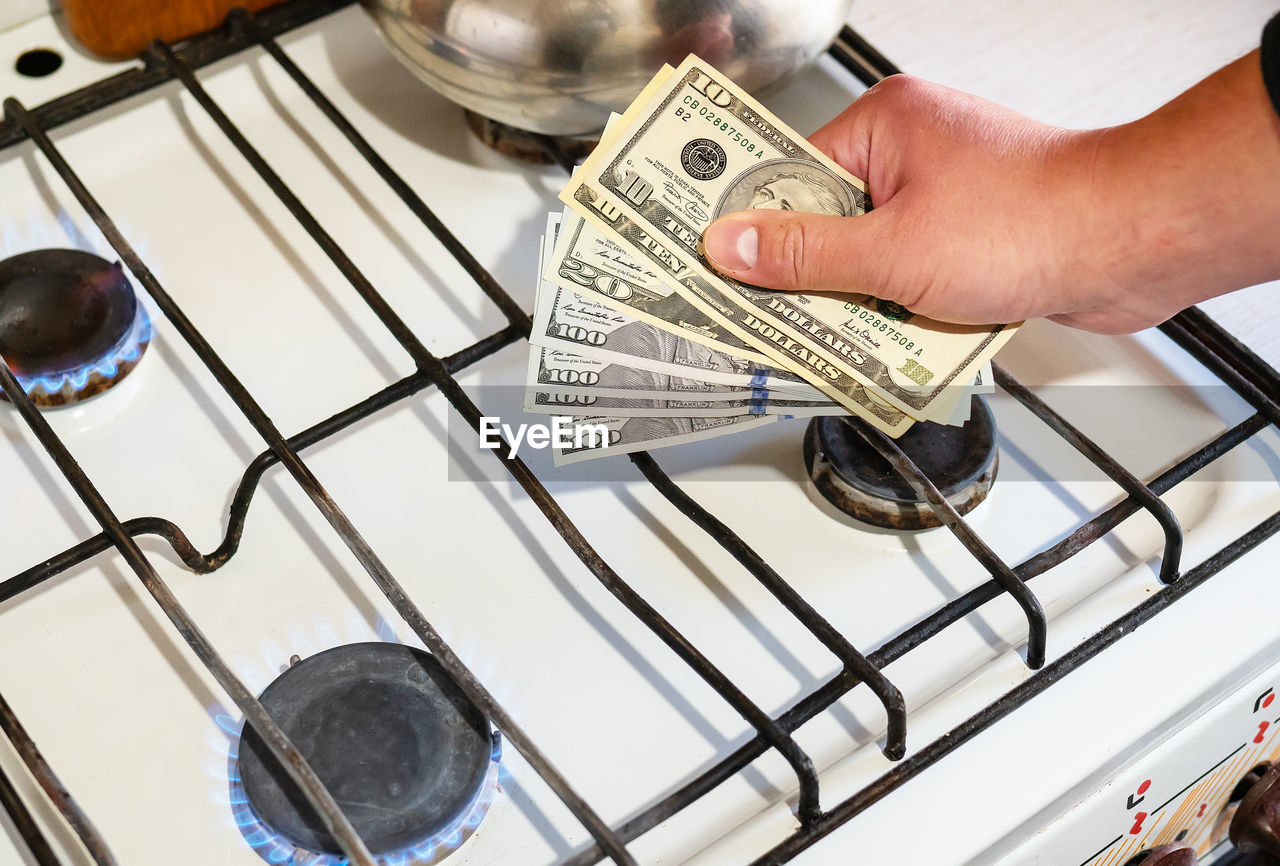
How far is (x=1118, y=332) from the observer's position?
60cm

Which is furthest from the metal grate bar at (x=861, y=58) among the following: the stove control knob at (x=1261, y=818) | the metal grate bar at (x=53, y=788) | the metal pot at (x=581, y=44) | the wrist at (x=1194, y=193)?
the metal grate bar at (x=53, y=788)

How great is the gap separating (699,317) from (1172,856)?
33 centimetres

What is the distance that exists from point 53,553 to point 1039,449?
0.49m

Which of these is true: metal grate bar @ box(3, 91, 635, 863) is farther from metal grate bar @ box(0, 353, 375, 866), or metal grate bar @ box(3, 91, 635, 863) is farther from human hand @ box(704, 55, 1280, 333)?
human hand @ box(704, 55, 1280, 333)

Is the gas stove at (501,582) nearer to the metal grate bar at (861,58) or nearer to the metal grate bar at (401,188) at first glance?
the metal grate bar at (401,188)

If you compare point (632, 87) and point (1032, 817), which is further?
point (632, 87)

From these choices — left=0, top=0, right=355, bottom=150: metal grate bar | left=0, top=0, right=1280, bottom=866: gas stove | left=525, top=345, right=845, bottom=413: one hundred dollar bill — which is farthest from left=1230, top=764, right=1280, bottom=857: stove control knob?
left=0, top=0, right=355, bottom=150: metal grate bar

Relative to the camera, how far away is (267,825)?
1.56 ft

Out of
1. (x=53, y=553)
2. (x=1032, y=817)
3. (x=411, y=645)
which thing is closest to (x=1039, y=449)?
(x=1032, y=817)

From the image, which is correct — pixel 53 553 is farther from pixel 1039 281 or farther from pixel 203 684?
pixel 1039 281

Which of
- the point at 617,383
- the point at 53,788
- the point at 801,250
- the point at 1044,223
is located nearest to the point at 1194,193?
the point at 1044,223

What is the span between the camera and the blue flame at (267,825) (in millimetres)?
477

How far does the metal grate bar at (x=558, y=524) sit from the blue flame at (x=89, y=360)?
4.0 inches

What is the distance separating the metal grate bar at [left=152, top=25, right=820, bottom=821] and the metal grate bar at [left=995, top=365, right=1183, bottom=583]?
0.63ft
